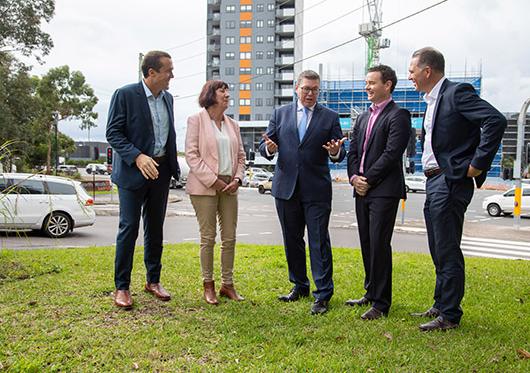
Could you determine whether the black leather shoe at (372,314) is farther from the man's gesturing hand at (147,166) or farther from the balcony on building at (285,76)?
the balcony on building at (285,76)

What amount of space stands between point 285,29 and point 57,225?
71042mm

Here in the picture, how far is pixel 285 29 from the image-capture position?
3086 inches

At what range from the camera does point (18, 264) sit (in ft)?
18.8

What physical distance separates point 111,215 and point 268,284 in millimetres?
16053

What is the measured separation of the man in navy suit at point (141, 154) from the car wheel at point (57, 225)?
29.1 feet

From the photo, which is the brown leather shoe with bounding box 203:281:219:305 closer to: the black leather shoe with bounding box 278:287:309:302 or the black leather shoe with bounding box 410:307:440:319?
the black leather shoe with bounding box 278:287:309:302

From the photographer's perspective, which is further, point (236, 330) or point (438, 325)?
point (438, 325)

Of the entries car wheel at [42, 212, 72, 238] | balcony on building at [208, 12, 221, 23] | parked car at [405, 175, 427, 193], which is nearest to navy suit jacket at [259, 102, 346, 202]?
car wheel at [42, 212, 72, 238]

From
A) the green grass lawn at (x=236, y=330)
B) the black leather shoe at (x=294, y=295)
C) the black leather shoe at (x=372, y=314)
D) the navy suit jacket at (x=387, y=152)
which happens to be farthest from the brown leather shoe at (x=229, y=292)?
the navy suit jacket at (x=387, y=152)

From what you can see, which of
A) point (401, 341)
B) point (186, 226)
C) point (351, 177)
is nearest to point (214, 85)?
point (351, 177)

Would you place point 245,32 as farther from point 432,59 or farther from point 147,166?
point 147,166

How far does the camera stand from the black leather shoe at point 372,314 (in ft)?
13.5

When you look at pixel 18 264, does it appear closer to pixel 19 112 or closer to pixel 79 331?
pixel 79 331

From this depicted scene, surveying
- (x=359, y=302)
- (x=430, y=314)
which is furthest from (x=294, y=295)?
(x=430, y=314)
